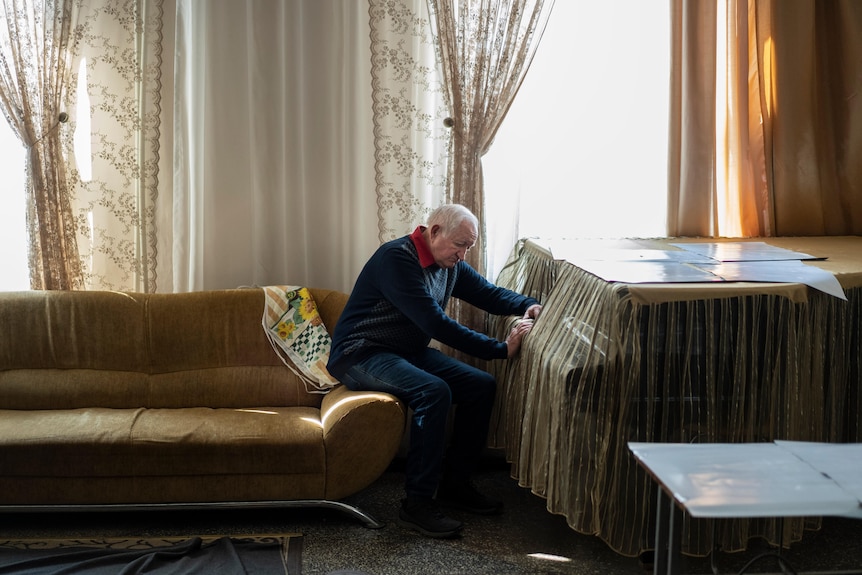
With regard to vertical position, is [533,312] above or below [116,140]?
below

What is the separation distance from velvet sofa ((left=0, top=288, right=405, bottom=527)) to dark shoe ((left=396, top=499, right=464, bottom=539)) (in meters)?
0.13

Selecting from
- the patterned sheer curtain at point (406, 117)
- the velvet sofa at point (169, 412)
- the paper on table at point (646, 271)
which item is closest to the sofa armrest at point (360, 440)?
the velvet sofa at point (169, 412)

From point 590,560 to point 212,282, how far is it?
1852 mm

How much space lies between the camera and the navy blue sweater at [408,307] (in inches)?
115

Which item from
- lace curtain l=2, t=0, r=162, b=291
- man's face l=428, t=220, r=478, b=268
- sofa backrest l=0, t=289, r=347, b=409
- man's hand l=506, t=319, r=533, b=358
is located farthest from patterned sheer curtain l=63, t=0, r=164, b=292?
man's hand l=506, t=319, r=533, b=358

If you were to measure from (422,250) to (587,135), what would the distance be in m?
1.01

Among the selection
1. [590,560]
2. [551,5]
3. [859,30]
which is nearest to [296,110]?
[551,5]

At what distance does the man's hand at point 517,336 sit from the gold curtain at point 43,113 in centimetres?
177

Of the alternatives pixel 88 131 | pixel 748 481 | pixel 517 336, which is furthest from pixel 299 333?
pixel 748 481

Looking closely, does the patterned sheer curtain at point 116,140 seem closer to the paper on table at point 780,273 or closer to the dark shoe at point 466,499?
the dark shoe at point 466,499

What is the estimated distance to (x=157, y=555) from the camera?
2.54m

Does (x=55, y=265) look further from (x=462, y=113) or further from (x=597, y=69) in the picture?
(x=597, y=69)

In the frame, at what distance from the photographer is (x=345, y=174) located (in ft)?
11.5

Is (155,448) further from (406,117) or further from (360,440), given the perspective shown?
(406,117)
